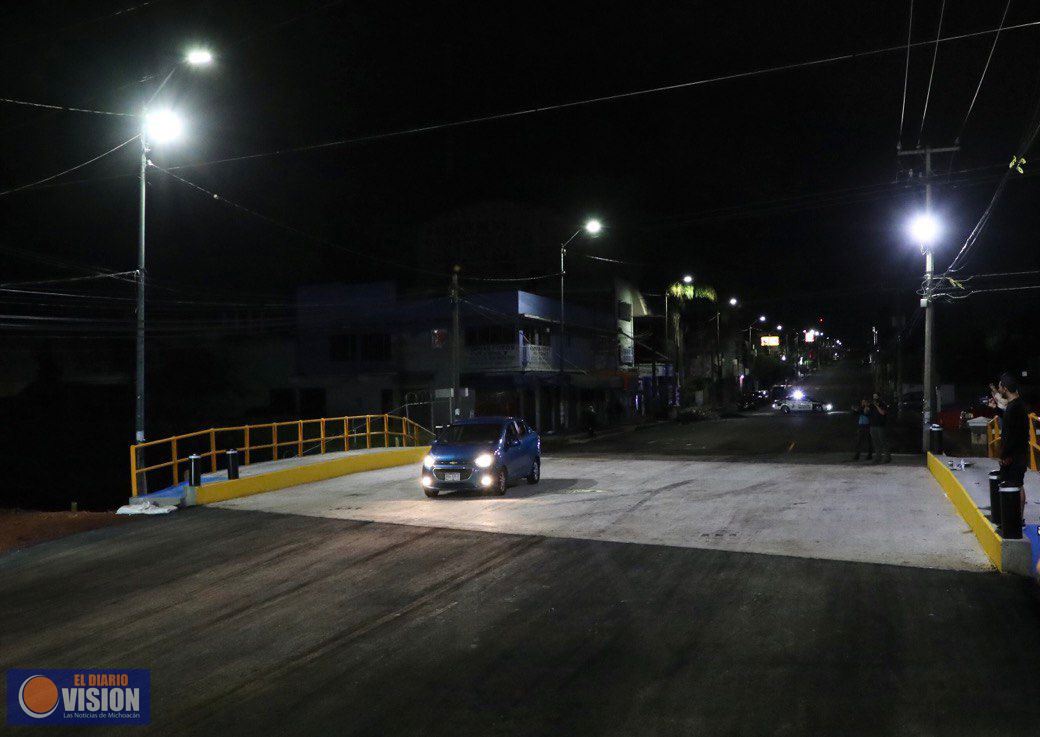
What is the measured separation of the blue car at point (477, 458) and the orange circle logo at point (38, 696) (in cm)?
961

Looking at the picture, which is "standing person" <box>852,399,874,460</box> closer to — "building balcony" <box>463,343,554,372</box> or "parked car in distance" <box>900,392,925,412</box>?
"building balcony" <box>463,343,554,372</box>

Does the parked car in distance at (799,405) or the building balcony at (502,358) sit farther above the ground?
the building balcony at (502,358)

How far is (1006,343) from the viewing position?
71.0 meters

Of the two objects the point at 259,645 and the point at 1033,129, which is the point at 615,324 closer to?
the point at 1033,129

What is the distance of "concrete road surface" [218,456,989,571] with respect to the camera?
10.7 metres

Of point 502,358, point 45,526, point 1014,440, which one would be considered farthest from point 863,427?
point 502,358

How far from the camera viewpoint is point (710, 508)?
14.0m

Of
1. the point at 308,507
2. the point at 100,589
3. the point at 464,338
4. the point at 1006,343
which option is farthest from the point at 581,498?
the point at 1006,343

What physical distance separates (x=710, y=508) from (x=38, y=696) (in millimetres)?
10507

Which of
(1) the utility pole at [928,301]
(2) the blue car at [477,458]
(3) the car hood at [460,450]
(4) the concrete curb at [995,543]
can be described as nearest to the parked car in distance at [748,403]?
(1) the utility pole at [928,301]

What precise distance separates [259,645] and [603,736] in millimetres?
3467

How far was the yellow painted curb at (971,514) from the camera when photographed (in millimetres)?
9039

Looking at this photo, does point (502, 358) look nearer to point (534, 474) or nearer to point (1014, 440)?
point (534, 474)

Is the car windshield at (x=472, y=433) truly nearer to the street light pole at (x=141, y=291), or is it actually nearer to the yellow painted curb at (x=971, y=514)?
the street light pole at (x=141, y=291)
